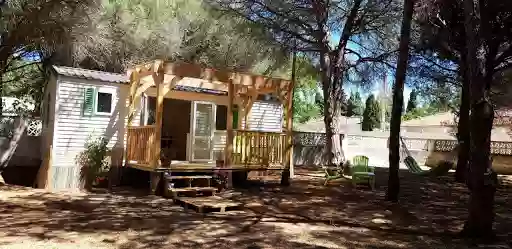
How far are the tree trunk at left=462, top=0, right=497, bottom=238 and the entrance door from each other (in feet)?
22.8

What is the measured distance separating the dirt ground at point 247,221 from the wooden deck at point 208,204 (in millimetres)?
165

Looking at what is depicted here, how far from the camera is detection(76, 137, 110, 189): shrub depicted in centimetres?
951

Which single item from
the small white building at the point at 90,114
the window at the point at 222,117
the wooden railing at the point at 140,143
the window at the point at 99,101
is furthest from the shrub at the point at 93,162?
the window at the point at 222,117

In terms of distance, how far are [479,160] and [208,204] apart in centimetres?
416

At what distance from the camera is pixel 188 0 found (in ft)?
50.0

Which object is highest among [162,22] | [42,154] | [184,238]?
[162,22]

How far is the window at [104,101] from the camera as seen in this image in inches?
399

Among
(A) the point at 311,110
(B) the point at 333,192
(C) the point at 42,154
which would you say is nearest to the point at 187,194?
(B) the point at 333,192

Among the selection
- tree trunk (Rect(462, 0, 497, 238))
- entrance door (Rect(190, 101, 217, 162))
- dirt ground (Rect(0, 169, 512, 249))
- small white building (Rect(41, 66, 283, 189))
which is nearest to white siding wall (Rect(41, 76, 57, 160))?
small white building (Rect(41, 66, 283, 189))

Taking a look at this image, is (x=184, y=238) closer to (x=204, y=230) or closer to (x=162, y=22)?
(x=204, y=230)

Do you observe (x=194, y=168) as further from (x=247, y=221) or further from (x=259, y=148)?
(x=247, y=221)

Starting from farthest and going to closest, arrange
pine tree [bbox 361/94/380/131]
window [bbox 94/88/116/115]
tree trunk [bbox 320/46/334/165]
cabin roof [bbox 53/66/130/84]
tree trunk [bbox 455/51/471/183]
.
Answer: pine tree [bbox 361/94/380/131] → tree trunk [bbox 320/46/334/165] → tree trunk [bbox 455/51/471/183] → window [bbox 94/88/116/115] → cabin roof [bbox 53/66/130/84]

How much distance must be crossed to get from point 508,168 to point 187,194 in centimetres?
1587

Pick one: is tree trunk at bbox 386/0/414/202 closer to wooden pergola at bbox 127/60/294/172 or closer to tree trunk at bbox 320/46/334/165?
wooden pergola at bbox 127/60/294/172
